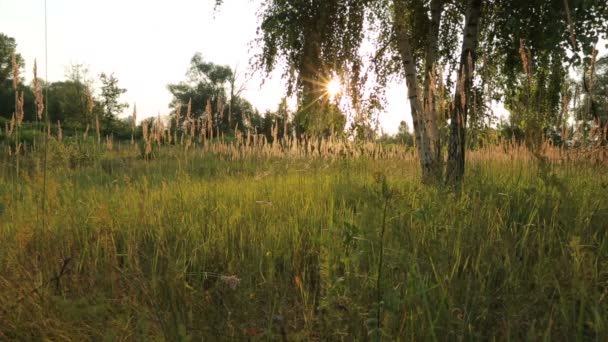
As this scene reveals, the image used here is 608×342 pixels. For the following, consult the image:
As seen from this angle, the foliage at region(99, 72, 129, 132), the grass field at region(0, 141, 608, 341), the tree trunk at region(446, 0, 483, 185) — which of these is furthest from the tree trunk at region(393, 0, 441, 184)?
the foliage at region(99, 72, 129, 132)

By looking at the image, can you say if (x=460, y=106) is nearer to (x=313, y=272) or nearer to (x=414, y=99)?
(x=414, y=99)

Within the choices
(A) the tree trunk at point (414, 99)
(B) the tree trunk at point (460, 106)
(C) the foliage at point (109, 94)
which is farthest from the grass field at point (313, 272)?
(C) the foliage at point (109, 94)

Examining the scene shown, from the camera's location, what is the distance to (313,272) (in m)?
2.18

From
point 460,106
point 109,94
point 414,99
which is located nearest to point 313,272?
point 460,106

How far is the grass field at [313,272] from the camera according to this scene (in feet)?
4.82

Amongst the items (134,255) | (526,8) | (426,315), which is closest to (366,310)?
(426,315)

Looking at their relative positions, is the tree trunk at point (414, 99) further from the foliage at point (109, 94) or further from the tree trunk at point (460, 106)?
the foliage at point (109, 94)

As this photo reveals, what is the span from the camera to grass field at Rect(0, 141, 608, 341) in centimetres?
147

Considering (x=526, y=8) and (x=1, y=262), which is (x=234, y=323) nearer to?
(x=1, y=262)

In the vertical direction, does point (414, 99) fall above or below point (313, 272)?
above

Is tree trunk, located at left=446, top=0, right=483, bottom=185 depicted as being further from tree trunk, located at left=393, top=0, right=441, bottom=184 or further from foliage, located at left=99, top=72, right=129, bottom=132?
foliage, located at left=99, top=72, right=129, bottom=132

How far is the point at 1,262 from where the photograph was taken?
2254 millimetres

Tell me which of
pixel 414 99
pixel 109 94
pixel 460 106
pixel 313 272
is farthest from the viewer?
pixel 109 94

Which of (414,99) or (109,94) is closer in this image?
(414,99)
